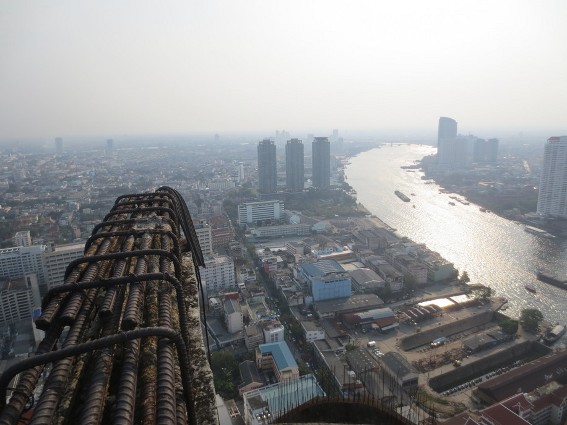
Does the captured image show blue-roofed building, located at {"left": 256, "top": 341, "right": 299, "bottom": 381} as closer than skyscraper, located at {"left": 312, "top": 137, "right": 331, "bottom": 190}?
Yes

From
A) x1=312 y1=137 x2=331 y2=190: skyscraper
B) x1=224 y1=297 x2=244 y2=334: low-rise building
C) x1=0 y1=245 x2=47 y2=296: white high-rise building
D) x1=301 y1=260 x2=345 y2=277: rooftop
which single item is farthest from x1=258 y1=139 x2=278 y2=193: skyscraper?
x1=224 y1=297 x2=244 y2=334: low-rise building

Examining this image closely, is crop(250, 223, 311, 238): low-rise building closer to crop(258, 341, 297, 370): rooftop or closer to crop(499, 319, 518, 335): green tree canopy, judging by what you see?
crop(258, 341, 297, 370): rooftop

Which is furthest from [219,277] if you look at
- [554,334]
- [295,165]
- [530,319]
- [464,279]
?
[295,165]

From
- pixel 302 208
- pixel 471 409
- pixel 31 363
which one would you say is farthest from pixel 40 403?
pixel 302 208

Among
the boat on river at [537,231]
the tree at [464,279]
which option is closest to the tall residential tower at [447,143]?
the boat on river at [537,231]

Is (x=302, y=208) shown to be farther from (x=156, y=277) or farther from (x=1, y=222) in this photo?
(x=156, y=277)

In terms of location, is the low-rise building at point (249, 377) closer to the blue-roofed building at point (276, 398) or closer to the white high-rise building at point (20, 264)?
the blue-roofed building at point (276, 398)
